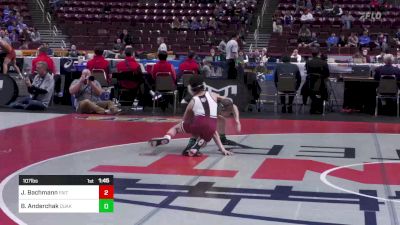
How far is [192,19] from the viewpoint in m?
30.3

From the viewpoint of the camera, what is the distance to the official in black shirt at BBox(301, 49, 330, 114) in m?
14.9

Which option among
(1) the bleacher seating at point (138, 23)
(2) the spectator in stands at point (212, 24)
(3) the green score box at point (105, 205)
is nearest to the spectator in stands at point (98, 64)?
(3) the green score box at point (105, 205)

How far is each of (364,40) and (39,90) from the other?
14.6 metres

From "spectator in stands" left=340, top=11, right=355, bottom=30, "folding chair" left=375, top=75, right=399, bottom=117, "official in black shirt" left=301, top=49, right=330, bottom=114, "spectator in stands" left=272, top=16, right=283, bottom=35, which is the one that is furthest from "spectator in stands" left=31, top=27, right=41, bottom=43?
"folding chair" left=375, top=75, right=399, bottom=117

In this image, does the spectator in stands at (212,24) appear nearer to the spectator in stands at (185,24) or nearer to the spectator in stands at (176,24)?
the spectator in stands at (185,24)

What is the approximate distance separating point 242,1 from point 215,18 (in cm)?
208

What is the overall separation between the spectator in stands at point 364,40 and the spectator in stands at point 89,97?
13.7 meters

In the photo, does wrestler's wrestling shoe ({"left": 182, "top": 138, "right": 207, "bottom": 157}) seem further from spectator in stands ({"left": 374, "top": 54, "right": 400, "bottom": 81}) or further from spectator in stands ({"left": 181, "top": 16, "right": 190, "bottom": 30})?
spectator in stands ({"left": 181, "top": 16, "right": 190, "bottom": 30})

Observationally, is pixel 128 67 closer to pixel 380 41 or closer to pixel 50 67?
pixel 50 67

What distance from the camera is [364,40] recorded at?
25.8m

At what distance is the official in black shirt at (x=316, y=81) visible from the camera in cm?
1489

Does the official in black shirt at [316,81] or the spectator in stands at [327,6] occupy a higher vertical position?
the spectator in stands at [327,6]

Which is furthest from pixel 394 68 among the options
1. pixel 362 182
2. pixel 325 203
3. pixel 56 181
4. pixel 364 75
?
pixel 56 181

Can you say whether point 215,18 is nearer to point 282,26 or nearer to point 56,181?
point 282,26
